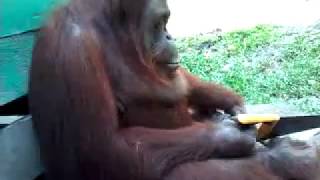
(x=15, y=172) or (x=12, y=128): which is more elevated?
(x=12, y=128)

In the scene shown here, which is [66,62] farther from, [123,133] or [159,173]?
[159,173]

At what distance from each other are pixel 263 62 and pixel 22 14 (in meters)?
3.02

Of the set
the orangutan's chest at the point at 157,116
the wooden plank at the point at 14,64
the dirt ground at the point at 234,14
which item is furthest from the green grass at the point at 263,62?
the wooden plank at the point at 14,64

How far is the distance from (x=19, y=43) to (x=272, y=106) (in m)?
1.39

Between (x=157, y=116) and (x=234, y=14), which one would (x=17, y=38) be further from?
(x=234, y=14)

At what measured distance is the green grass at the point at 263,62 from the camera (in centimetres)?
436

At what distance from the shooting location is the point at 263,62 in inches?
193

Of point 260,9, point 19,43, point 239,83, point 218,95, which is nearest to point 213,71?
point 239,83

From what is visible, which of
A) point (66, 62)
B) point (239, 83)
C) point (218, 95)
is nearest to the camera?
point (66, 62)

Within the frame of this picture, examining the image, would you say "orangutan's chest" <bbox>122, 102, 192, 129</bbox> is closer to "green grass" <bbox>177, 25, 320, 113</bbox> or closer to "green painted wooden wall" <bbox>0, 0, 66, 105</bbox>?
"green painted wooden wall" <bbox>0, 0, 66, 105</bbox>

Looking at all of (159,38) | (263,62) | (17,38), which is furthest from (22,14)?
(263,62)

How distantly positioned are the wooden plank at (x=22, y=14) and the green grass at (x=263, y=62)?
2.22 meters

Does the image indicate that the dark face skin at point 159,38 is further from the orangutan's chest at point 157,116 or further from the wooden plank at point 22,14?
the wooden plank at point 22,14

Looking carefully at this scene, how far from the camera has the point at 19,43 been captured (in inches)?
83.0
